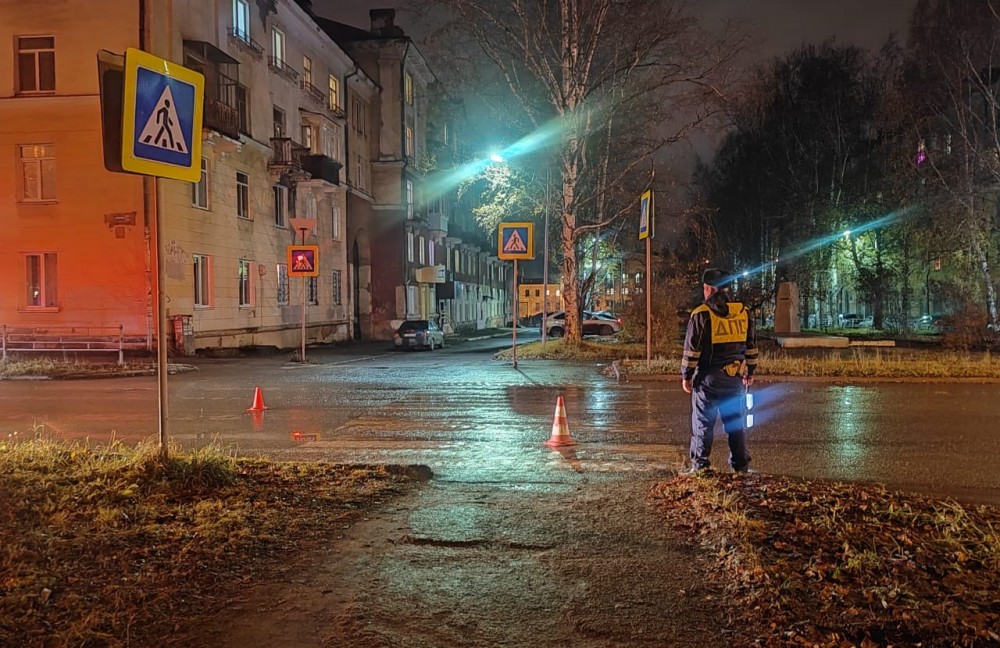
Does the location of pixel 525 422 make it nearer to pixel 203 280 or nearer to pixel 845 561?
pixel 845 561

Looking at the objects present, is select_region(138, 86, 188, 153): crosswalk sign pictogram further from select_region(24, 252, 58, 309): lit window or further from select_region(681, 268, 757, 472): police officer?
select_region(24, 252, 58, 309): lit window

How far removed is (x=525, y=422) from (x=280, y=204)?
24285mm

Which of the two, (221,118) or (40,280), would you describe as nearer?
(40,280)

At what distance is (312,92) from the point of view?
3372 cm

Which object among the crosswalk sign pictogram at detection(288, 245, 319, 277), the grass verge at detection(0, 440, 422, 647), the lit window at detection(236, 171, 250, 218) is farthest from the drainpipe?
the grass verge at detection(0, 440, 422, 647)

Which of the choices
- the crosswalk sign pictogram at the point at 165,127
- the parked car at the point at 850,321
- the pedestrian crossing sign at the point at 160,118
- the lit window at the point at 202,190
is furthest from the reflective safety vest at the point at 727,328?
the parked car at the point at 850,321

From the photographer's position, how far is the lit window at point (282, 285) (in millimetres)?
30594

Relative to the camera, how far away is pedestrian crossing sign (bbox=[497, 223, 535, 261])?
1730 cm

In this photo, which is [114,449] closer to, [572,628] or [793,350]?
[572,628]

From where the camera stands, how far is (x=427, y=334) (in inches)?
1219

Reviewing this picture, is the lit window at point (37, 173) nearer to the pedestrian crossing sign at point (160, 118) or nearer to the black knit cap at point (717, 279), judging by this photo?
the pedestrian crossing sign at point (160, 118)

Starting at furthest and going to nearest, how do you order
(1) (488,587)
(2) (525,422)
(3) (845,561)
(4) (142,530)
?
(2) (525,422)
(4) (142,530)
(3) (845,561)
(1) (488,587)

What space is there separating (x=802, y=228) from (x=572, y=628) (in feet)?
131

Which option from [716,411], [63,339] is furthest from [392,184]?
[716,411]
